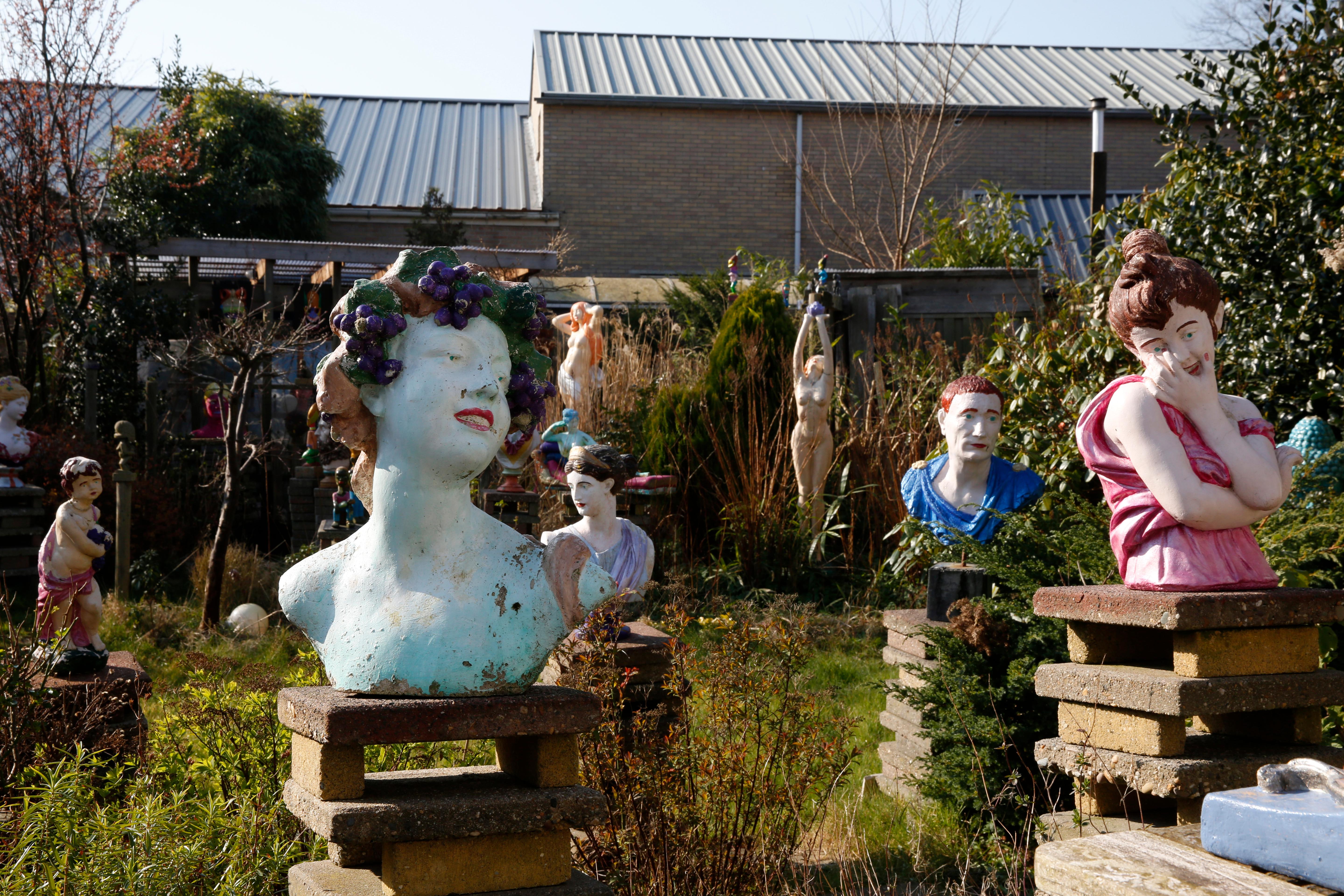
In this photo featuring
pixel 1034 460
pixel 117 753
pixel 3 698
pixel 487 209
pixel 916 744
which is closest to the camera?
pixel 3 698

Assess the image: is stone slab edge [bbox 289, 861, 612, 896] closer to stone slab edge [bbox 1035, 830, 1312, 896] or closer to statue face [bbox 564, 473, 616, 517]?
stone slab edge [bbox 1035, 830, 1312, 896]

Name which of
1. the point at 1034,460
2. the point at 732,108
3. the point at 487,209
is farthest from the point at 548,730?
the point at 732,108

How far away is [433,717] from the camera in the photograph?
224cm

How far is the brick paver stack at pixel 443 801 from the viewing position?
7.22ft

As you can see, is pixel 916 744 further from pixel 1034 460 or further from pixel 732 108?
pixel 732 108

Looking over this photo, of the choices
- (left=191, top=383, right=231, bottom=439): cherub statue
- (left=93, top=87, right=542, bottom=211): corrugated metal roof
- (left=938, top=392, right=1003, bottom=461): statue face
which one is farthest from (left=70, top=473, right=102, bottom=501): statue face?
(left=93, top=87, right=542, bottom=211): corrugated metal roof

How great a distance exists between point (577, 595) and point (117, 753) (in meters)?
2.43

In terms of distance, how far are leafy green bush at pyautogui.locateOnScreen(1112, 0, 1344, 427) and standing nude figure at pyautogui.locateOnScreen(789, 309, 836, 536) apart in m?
2.49

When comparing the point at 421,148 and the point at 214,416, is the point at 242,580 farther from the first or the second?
the point at 421,148

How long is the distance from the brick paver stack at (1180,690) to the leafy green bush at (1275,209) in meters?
2.49

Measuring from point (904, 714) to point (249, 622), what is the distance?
4.11 meters

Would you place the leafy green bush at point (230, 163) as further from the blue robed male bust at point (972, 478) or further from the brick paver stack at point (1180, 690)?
the brick paver stack at point (1180, 690)

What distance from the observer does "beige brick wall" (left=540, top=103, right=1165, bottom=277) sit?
16875 millimetres

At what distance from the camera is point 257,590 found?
25.2ft
